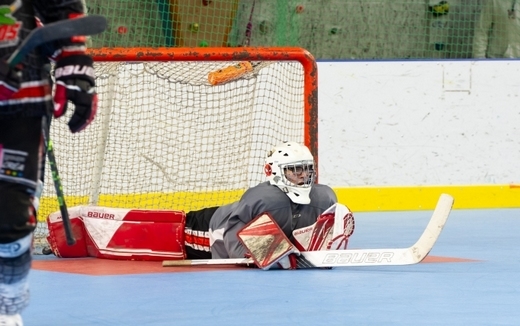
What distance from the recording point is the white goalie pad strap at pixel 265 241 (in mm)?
4699

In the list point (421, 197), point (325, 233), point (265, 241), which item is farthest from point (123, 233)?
point (421, 197)

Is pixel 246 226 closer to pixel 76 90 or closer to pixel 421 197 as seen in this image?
pixel 76 90

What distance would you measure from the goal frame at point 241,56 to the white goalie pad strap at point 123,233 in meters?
0.80

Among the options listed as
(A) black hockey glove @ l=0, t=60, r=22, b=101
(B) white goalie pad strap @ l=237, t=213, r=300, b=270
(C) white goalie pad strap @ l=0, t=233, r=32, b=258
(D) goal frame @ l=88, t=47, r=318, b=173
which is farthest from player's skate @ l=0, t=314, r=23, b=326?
(D) goal frame @ l=88, t=47, r=318, b=173

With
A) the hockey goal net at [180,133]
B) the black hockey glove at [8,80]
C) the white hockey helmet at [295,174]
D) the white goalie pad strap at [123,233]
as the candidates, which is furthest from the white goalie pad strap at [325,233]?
the black hockey glove at [8,80]

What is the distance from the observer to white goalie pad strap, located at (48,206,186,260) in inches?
205

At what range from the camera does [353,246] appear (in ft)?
19.0

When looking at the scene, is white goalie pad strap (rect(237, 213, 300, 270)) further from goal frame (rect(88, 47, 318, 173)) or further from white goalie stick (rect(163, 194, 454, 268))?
goal frame (rect(88, 47, 318, 173))

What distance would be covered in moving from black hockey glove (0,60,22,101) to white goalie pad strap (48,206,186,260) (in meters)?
2.32

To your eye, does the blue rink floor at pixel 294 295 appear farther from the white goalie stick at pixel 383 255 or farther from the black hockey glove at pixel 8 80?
the black hockey glove at pixel 8 80

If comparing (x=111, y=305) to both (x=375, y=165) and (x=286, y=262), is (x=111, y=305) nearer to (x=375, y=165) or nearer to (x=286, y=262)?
(x=286, y=262)

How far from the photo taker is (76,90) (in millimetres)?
2971

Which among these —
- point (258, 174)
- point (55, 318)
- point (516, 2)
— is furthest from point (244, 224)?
point (516, 2)

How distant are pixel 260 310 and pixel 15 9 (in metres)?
1.38
